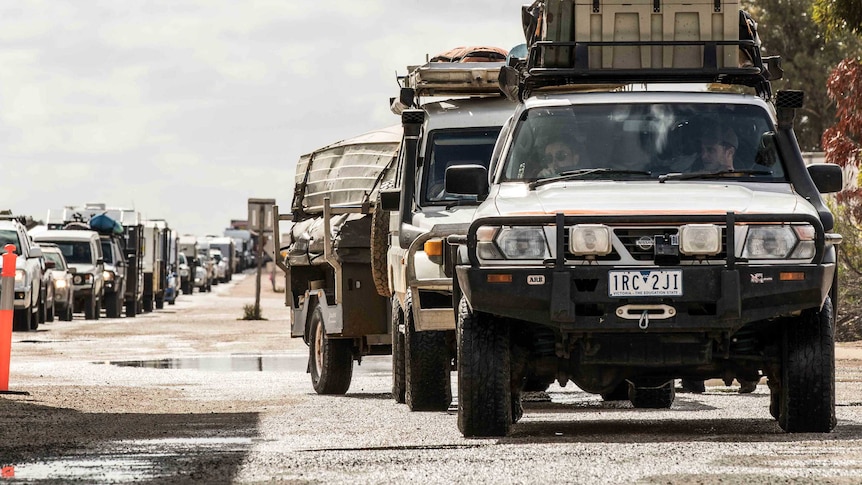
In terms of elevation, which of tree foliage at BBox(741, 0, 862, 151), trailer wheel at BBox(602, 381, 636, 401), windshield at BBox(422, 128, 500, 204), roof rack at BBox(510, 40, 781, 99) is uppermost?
tree foliage at BBox(741, 0, 862, 151)

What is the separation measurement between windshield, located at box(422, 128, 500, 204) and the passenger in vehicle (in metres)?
2.98

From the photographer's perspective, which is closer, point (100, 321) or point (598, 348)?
point (598, 348)

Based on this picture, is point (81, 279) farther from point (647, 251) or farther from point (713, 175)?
point (647, 251)

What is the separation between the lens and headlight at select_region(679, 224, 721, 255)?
31.7 feet

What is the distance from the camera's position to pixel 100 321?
140 ft

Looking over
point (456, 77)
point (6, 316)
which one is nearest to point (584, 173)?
point (456, 77)

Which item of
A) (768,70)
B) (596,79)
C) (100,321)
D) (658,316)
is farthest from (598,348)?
(100,321)

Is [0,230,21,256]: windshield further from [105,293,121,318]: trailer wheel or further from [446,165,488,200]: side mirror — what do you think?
[446,165,488,200]: side mirror

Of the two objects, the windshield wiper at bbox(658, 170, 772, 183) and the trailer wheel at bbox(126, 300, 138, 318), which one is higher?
the windshield wiper at bbox(658, 170, 772, 183)

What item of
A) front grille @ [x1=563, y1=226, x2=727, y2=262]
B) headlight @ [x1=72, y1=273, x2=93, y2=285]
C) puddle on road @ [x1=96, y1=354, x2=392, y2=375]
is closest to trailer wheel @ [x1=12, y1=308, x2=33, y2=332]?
headlight @ [x1=72, y1=273, x2=93, y2=285]

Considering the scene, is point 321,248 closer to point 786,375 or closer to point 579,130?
point 579,130

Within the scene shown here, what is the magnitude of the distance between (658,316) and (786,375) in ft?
3.13

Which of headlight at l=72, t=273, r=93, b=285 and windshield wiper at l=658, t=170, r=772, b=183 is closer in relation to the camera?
windshield wiper at l=658, t=170, r=772, b=183

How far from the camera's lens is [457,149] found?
13977mm
